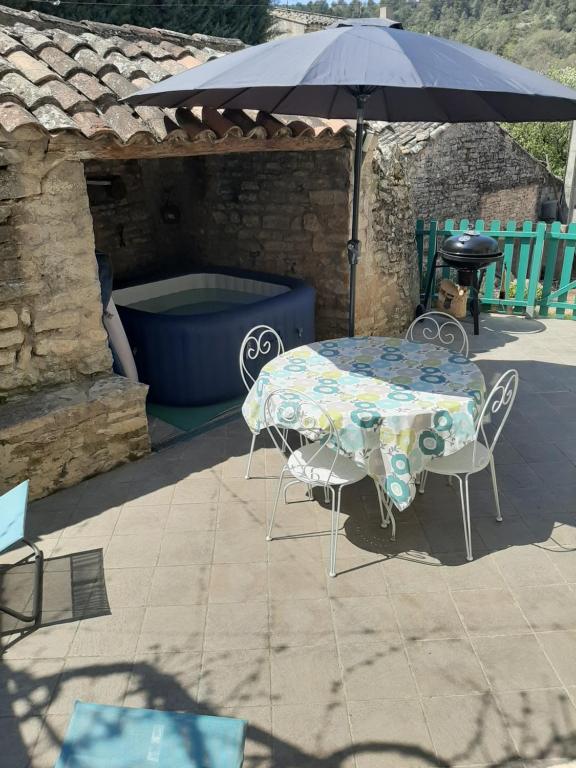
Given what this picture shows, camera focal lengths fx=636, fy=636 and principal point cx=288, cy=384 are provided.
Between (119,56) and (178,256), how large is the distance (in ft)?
9.41

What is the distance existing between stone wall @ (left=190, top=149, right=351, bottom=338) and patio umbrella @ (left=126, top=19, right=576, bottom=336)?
142 centimetres

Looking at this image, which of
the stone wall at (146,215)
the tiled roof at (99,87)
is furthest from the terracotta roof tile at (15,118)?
the stone wall at (146,215)

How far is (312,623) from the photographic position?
3133mm

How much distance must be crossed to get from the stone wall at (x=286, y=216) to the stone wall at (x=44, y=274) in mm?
2704

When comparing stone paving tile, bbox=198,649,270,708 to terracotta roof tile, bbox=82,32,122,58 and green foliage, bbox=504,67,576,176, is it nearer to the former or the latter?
terracotta roof tile, bbox=82,32,122,58

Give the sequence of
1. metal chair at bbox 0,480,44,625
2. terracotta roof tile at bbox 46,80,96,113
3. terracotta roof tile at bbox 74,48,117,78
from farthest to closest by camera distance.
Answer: terracotta roof tile at bbox 74,48,117,78
terracotta roof tile at bbox 46,80,96,113
metal chair at bbox 0,480,44,625

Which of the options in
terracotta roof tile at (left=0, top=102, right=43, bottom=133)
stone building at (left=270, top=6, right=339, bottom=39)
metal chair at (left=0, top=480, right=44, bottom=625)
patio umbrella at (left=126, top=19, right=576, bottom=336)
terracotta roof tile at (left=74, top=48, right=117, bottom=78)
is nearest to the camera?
metal chair at (left=0, top=480, right=44, bottom=625)

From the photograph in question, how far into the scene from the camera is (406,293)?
772 centimetres

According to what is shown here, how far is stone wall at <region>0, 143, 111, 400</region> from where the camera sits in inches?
154

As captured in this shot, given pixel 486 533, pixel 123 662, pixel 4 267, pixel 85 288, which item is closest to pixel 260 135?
pixel 85 288

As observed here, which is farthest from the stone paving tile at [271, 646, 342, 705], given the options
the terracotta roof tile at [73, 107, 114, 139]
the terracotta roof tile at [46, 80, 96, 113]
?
the terracotta roof tile at [46, 80, 96, 113]

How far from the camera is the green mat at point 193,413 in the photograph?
535cm

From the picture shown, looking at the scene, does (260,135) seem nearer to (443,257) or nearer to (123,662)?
(443,257)

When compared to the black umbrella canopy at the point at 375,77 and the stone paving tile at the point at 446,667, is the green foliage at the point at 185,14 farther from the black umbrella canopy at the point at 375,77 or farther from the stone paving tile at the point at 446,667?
the stone paving tile at the point at 446,667
